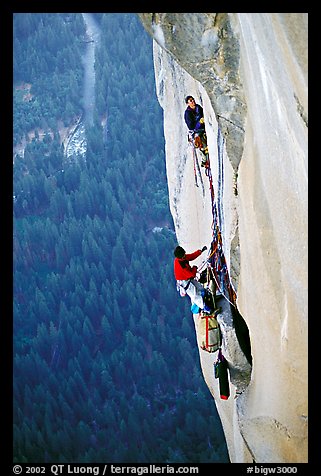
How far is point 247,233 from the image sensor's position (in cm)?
446

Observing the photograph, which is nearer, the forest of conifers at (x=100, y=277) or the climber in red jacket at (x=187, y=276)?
the climber in red jacket at (x=187, y=276)

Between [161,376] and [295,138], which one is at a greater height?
[295,138]

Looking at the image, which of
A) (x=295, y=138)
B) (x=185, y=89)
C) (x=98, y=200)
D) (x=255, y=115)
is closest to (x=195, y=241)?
(x=185, y=89)

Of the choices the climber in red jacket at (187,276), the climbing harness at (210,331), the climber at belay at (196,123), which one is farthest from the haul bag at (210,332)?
the climber at belay at (196,123)

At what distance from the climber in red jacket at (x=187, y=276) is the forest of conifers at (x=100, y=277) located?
659 cm

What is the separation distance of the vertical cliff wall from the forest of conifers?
6.87 metres

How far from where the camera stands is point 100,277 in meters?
13.6

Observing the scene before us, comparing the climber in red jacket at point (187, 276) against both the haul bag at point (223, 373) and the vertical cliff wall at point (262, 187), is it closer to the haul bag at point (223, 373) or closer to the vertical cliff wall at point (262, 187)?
the vertical cliff wall at point (262, 187)

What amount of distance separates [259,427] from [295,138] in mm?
2072

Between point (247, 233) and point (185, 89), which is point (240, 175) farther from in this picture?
point (185, 89)

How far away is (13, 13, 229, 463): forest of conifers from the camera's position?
11.8m

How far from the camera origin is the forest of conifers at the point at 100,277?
38.8 feet

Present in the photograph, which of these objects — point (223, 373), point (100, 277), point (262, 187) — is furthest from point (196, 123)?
point (100, 277)

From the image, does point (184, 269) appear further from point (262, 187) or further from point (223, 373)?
point (262, 187)
